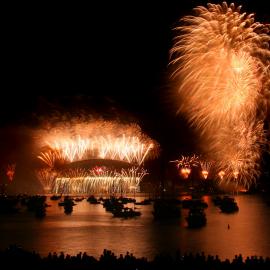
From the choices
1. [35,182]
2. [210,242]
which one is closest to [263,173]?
[35,182]

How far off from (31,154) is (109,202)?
23346 mm

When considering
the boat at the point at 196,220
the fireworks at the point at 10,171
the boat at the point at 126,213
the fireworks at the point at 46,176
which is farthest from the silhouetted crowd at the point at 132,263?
the fireworks at the point at 10,171

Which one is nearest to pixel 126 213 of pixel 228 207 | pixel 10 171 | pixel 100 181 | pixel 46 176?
pixel 228 207

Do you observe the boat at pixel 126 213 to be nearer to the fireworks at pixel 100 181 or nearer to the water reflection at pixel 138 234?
the water reflection at pixel 138 234

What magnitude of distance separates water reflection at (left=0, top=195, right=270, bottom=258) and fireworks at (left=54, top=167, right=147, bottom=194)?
31697 mm

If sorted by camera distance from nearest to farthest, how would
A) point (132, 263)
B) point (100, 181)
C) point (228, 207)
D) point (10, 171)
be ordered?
Answer: point (132, 263) < point (228, 207) < point (10, 171) < point (100, 181)

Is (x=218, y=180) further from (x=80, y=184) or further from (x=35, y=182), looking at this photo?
(x=35, y=182)

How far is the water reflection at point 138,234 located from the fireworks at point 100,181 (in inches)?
1248

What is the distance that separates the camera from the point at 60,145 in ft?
201

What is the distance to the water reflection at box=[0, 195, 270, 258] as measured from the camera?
24.3 m

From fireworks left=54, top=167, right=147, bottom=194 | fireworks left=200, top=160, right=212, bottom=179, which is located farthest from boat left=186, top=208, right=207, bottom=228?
fireworks left=54, top=167, right=147, bottom=194

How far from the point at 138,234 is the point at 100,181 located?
155ft

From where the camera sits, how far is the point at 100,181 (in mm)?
76062

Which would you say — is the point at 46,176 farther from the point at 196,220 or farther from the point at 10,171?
the point at 196,220
